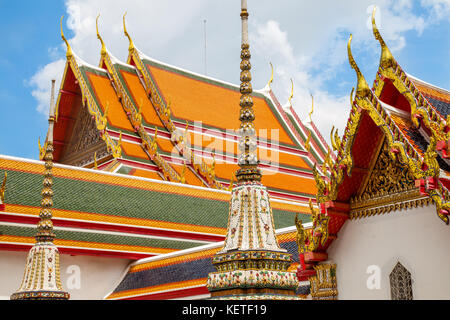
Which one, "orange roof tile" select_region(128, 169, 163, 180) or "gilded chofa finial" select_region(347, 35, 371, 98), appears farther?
"orange roof tile" select_region(128, 169, 163, 180)

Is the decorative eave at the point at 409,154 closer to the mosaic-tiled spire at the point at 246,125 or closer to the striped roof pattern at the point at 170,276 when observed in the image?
the mosaic-tiled spire at the point at 246,125

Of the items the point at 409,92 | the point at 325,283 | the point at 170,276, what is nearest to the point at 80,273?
the point at 170,276

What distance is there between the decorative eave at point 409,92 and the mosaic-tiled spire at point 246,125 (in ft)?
5.46

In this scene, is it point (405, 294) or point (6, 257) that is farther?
point (6, 257)

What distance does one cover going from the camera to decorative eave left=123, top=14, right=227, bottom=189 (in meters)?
14.3

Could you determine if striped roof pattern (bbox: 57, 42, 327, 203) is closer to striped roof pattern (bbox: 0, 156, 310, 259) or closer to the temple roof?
the temple roof

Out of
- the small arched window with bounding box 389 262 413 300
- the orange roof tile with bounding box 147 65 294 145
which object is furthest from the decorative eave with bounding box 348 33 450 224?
the orange roof tile with bounding box 147 65 294 145

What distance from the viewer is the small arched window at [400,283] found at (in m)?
5.02

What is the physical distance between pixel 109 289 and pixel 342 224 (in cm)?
666

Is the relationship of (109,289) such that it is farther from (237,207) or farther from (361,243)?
(237,207)

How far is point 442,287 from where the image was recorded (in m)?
4.76

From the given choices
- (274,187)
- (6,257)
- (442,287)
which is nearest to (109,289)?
(6,257)

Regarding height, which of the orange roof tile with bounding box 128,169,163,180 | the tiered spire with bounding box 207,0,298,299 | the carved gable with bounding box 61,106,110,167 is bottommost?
the tiered spire with bounding box 207,0,298,299
